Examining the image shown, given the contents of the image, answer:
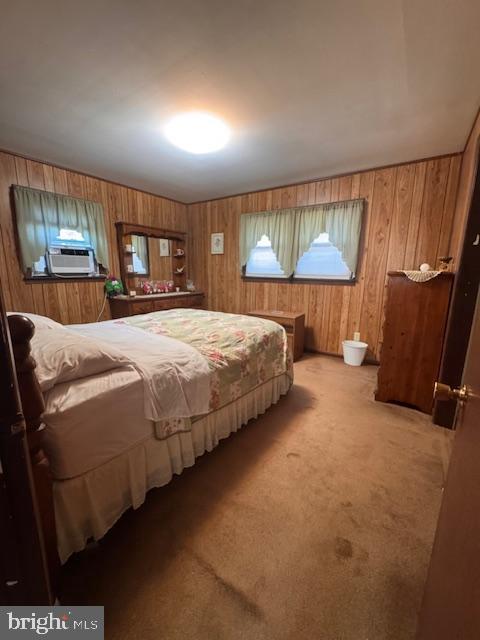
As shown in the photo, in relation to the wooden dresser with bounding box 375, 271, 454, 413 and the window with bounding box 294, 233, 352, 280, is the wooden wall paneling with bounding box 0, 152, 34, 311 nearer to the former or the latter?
the window with bounding box 294, 233, 352, 280

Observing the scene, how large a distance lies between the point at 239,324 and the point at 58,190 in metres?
2.97

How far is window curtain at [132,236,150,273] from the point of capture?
13.9ft

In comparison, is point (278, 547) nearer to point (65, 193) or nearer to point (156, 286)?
point (156, 286)

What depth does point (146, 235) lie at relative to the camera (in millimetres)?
4371

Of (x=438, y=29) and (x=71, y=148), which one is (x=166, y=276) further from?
(x=438, y=29)

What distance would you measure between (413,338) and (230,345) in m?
1.64

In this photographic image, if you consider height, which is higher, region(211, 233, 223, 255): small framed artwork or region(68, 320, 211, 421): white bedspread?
region(211, 233, 223, 255): small framed artwork

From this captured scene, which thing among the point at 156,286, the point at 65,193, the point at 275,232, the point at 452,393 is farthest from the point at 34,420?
Result: the point at 156,286

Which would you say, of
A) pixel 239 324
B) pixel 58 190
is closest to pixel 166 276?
pixel 58 190

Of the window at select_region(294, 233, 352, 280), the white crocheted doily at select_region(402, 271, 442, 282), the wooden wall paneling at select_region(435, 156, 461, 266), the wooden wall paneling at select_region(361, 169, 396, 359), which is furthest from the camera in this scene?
the window at select_region(294, 233, 352, 280)

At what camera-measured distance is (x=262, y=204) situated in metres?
4.20

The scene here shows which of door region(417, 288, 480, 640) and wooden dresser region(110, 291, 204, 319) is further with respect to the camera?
wooden dresser region(110, 291, 204, 319)

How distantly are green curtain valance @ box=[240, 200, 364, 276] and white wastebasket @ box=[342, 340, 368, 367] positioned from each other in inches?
38.9

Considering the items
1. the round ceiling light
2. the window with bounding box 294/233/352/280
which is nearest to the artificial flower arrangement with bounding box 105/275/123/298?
the round ceiling light
